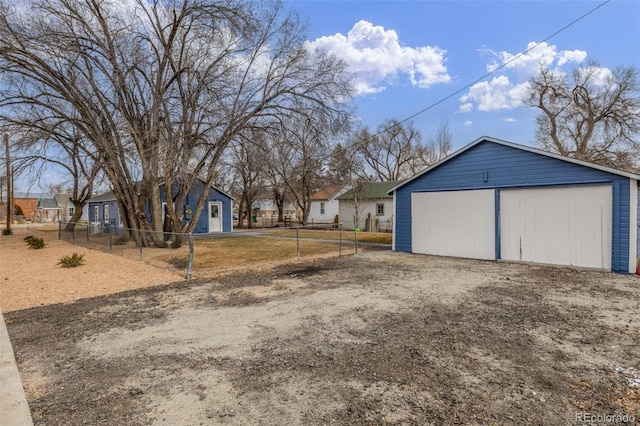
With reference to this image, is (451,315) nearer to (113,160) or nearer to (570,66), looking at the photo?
(113,160)

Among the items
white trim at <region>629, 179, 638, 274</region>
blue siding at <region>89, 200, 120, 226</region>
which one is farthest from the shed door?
white trim at <region>629, 179, 638, 274</region>

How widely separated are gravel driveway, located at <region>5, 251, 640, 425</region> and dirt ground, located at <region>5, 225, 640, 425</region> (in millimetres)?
17

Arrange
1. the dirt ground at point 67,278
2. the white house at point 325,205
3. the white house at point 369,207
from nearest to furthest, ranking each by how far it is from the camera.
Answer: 1. the dirt ground at point 67,278
2. the white house at point 369,207
3. the white house at point 325,205

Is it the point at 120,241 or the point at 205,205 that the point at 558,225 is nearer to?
the point at 120,241

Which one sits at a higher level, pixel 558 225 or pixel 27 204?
pixel 27 204

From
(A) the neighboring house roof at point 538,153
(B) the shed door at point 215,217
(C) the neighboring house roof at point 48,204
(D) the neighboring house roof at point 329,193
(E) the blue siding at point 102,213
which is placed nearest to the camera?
(A) the neighboring house roof at point 538,153

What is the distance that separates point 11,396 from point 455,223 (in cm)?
1140

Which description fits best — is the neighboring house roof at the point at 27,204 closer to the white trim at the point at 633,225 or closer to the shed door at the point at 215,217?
the shed door at the point at 215,217

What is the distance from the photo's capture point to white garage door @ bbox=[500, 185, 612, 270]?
865 centimetres

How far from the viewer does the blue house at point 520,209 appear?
8.46m

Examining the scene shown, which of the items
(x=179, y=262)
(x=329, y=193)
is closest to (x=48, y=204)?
(x=329, y=193)

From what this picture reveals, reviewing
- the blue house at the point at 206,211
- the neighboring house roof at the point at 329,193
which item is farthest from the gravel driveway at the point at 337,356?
the neighboring house roof at the point at 329,193

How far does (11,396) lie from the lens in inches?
117

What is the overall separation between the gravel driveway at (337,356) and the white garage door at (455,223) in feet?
13.1
